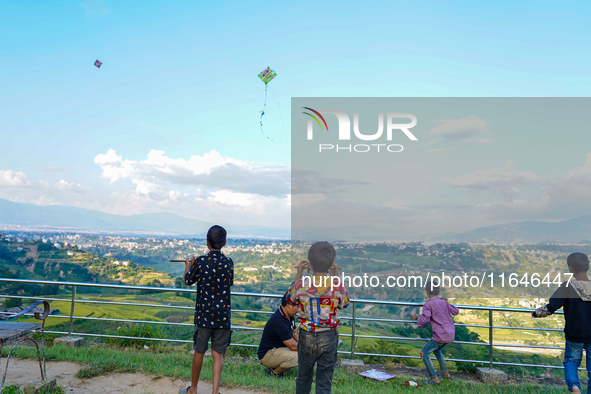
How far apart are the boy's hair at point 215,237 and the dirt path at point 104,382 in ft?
5.58

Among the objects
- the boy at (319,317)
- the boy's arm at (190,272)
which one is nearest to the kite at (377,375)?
the boy at (319,317)

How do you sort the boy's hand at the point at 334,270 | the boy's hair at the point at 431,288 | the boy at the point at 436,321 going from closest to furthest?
the boy's hand at the point at 334,270
the boy at the point at 436,321
the boy's hair at the point at 431,288

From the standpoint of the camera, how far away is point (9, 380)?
427 cm

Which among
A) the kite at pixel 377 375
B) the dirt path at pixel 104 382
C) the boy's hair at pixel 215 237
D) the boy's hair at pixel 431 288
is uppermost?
the boy's hair at pixel 215 237

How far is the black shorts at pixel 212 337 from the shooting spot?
12.2 feet

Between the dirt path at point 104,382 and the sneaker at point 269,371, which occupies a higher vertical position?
the dirt path at point 104,382

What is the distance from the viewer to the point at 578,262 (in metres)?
4.03

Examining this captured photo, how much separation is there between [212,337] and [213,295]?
0.45 metres

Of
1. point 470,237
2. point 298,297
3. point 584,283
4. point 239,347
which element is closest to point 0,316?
point 298,297

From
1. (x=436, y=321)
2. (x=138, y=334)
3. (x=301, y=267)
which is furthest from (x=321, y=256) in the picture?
(x=138, y=334)

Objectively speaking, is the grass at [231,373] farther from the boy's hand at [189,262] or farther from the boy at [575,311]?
the boy's hand at [189,262]

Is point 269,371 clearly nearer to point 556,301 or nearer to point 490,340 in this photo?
point 490,340

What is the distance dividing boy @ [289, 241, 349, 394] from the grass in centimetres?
132

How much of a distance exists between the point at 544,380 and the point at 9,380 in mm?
7061
